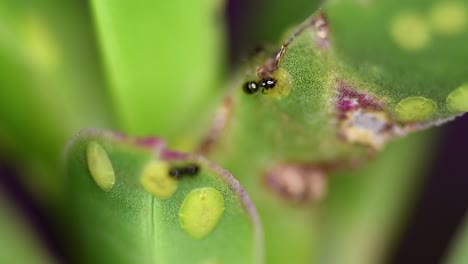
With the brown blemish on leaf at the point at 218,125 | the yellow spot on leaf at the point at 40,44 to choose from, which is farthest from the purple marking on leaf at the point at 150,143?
A: the yellow spot on leaf at the point at 40,44

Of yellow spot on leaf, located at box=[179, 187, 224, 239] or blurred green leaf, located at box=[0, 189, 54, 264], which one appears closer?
yellow spot on leaf, located at box=[179, 187, 224, 239]

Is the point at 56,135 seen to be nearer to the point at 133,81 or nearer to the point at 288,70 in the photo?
the point at 133,81

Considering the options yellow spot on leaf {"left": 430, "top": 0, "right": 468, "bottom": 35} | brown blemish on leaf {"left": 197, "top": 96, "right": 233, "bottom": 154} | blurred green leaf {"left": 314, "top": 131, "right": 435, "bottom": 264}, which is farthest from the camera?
blurred green leaf {"left": 314, "top": 131, "right": 435, "bottom": 264}

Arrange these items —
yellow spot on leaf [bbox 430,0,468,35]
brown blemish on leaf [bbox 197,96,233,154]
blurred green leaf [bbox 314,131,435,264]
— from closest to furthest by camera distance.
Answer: yellow spot on leaf [bbox 430,0,468,35], brown blemish on leaf [bbox 197,96,233,154], blurred green leaf [bbox 314,131,435,264]

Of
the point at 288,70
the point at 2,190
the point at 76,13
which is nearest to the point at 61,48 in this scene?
the point at 76,13

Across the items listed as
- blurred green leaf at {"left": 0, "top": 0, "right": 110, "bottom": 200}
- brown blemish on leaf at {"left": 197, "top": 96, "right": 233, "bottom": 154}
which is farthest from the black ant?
blurred green leaf at {"left": 0, "top": 0, "right": 110, "bottom": 200}

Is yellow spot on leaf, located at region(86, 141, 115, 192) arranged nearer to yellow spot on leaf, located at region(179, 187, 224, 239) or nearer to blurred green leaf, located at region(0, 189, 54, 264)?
yellow spot on leaf, located at region(179, 187, 224, 239)
